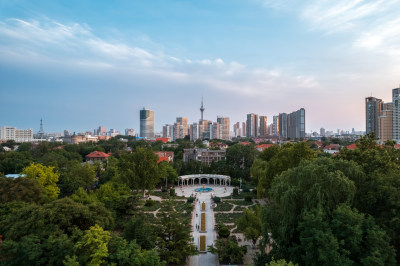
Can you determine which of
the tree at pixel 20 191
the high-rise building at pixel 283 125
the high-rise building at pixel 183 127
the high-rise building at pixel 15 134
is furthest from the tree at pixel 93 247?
the high-rise building at pixel 15 134

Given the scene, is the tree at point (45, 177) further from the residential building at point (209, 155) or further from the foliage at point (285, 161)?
the residential building at point (209, 155)

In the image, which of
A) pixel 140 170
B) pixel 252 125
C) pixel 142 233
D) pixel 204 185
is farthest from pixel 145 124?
pixel 142 233

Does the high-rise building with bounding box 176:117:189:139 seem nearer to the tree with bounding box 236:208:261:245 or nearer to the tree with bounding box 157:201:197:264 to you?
the tree with bounding box 236:208:261:245

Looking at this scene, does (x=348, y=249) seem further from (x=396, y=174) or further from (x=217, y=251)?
(x=217, y=251)

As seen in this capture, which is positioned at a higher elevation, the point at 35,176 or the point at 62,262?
the point at 35,176

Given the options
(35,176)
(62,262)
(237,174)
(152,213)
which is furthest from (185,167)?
(62,262)

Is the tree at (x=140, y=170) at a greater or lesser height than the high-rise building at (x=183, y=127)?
lesser

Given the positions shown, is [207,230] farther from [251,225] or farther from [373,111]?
[373,111]
